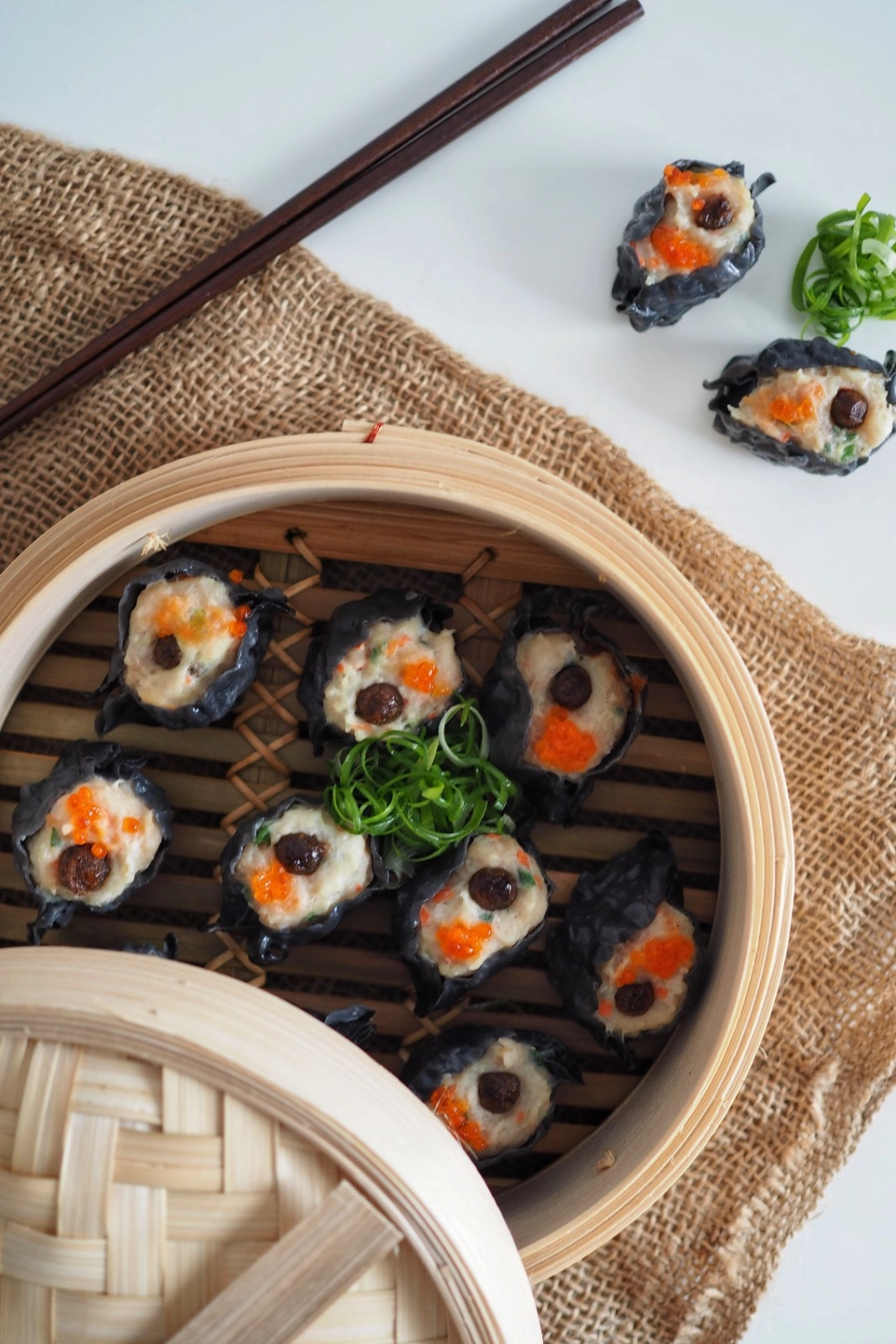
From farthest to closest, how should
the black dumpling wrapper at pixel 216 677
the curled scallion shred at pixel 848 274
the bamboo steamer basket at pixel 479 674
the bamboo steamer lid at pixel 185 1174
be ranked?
the curled scallion shred at pixel 848 274 → the black dumpling wrapper at pixel 216 677 → the bamboo steamer basket at pixel 479 674 → the bamboo steamer lid at pixel 185 1174

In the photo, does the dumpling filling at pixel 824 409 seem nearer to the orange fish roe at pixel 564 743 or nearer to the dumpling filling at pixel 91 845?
the orange fish roe at pixel 564 743

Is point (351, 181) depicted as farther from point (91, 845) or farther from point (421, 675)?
point (91, 845)

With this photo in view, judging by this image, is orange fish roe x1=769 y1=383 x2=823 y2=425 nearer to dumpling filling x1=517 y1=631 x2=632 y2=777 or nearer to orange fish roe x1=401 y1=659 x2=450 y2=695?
dumpling filling x1=517 y1=631 x2=632 y2=777

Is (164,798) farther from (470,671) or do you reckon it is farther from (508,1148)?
(508,1148)

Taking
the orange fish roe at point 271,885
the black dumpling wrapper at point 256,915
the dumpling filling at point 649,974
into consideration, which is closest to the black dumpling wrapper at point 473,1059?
the dumpling filling at point 649,974

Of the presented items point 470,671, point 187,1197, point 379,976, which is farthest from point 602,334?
point 187,1197
